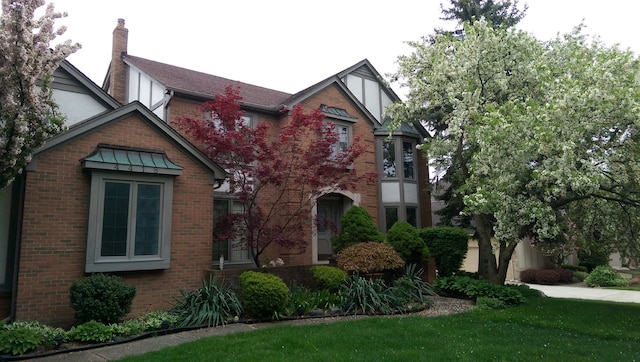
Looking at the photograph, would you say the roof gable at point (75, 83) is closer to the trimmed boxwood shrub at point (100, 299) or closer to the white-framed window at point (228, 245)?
the white-framed window at point (228, 245)

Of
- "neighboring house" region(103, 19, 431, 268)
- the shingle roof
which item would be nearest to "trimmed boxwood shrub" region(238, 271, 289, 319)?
"neighboring house" region(103, 19, 431, 268)

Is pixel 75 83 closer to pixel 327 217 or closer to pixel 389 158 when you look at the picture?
pixel 327 217

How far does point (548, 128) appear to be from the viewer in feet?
29.1

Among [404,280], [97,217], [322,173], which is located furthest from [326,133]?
[97,217]

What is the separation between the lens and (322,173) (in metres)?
11.9

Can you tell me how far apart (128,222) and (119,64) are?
9.31 m

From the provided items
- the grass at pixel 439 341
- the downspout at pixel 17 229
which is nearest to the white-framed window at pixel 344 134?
the grass at pixel 439 341

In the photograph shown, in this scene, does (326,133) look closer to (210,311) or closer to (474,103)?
(474,103)

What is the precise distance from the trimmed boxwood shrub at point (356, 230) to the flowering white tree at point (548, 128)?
10.7ft

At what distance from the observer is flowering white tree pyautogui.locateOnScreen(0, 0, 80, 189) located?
6719 mm

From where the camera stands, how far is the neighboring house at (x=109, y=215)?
8.52m

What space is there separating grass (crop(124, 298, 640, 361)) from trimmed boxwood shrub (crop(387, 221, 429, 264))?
3.39 metres

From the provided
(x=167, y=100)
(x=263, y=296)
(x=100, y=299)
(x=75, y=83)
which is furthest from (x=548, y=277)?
(x=75, y=83)

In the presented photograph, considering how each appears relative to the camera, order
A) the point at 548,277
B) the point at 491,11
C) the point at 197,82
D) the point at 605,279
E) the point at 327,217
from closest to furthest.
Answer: the point at 197,82 < the point at 327,217 < the point at 605,279 < the point at 548,277 < the point at 491,11
